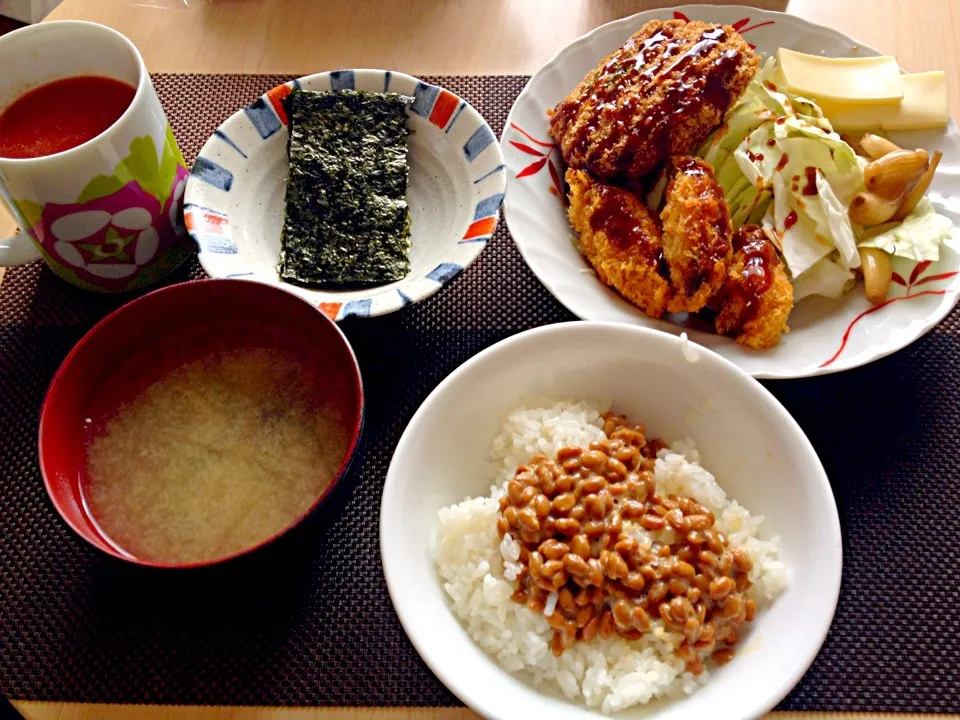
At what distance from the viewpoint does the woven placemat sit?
1294 millimetres

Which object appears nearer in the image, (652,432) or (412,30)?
(652,432)

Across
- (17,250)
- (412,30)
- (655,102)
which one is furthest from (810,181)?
(17,250)

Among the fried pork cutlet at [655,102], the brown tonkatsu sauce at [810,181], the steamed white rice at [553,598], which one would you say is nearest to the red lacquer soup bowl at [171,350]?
the steamed white rice at [553,598]

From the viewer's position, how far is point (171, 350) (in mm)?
1403

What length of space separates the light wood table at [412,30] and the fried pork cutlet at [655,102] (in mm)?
429

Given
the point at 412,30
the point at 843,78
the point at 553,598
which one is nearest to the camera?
the point at 553,598

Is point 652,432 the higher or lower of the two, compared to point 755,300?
lower

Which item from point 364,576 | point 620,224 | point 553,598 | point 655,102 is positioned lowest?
point 364,576

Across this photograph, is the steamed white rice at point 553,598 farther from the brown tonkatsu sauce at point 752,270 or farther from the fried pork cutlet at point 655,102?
the fried pork cutlet at point 655,102

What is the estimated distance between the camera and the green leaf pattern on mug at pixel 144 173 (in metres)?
1.47

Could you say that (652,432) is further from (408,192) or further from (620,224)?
(408,192)

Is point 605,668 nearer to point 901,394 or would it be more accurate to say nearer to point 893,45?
point 901,394

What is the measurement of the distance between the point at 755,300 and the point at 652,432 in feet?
1.30

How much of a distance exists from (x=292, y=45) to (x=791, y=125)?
142cm
